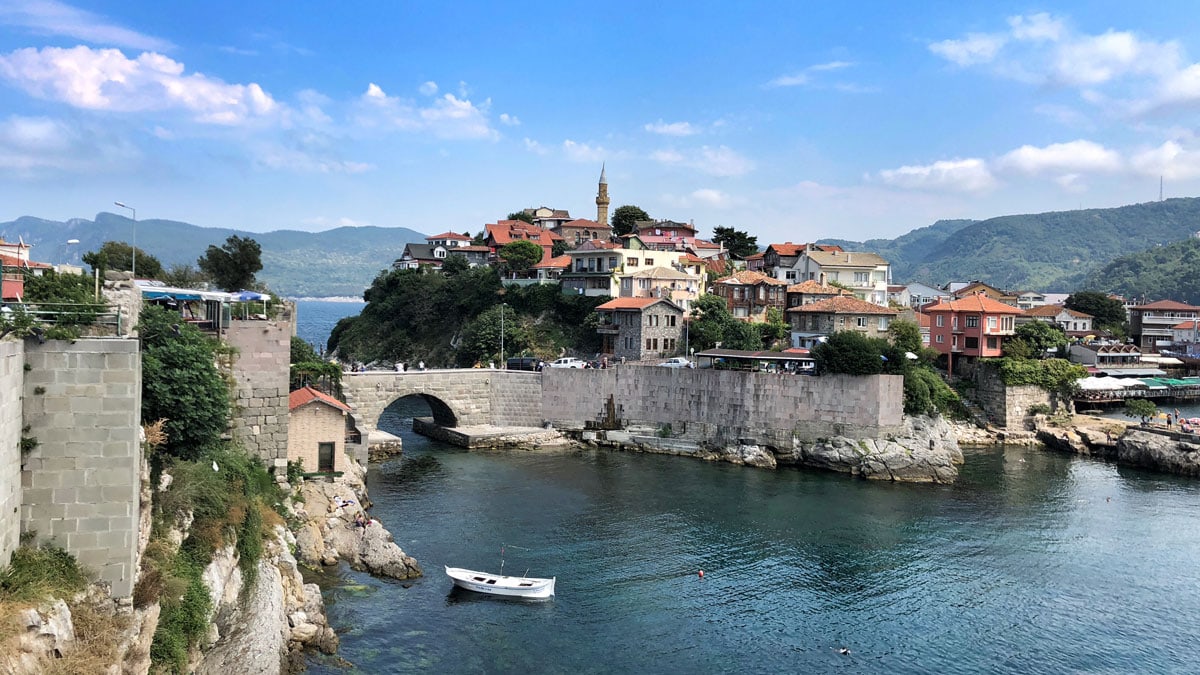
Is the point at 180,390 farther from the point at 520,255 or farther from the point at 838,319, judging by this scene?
the point at 520,255

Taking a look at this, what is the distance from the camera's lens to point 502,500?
36562mm

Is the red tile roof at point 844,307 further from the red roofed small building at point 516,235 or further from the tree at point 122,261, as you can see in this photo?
the tree at point 122,261

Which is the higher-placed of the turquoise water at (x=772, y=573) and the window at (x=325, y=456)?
the window at (x=325, y=456)

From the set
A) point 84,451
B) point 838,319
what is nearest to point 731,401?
point 838,319

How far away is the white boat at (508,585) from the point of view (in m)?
25.4

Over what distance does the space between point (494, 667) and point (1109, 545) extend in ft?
83.6

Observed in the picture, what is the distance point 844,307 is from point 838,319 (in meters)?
→ 0.97

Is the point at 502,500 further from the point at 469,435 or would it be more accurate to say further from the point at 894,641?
the point at 894,641

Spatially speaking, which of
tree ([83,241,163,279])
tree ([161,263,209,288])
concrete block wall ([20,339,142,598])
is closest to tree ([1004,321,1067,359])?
tree ([161,263,209,288])

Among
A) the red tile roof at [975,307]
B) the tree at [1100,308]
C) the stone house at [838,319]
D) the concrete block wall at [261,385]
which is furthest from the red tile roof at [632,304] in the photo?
the tree at [1100,308]

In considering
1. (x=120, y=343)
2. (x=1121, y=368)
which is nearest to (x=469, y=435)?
(x=120, y=343)

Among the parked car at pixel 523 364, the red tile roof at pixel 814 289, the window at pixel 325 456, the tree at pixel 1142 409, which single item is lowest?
the window at pixel 325 456

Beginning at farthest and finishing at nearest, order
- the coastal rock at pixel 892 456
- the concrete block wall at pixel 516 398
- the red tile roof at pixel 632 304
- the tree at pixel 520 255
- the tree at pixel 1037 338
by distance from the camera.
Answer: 1. the tree at pixel 520 255
2. the tree at pixel 1037 338
3. the red tile roof at pixel 632 304
4. the concrete block wall at pixel 516 398
5. the coastal rock at pixel 892 456

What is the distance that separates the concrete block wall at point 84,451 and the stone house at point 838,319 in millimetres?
50566
